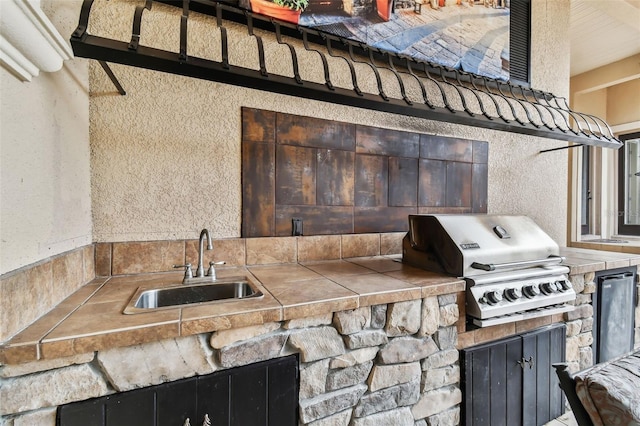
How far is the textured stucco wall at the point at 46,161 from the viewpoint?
808 mm

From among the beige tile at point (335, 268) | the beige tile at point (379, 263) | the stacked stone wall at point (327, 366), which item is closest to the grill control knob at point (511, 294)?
the stacked stone wall at point (327, 366)

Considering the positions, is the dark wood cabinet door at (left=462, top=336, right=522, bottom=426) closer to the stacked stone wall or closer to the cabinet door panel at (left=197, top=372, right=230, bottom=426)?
the stacked stone wall

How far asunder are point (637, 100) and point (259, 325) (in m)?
5.75

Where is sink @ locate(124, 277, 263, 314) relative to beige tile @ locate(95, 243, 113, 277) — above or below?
below

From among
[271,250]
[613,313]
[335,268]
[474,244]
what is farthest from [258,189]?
[613,313]

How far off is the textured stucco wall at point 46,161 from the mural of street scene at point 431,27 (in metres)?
1.35

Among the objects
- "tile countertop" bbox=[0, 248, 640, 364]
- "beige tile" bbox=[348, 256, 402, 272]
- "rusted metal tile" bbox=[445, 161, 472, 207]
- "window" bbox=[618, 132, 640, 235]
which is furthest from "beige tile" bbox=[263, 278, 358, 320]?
"window" bbox=[618, 132, 640, 235]

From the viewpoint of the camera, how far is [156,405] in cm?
89

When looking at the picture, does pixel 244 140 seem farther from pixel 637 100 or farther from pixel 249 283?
pixel 637 100

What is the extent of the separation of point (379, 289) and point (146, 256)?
122cm

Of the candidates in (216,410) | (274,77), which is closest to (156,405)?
(216,410)

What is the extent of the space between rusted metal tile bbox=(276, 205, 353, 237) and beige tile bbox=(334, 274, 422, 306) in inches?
20.4

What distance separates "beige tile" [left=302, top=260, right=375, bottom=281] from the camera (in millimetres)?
1577

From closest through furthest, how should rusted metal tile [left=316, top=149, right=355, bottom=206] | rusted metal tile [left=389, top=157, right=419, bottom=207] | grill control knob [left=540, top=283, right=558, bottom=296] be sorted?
grill control knob [left=540, top=283, right=558, bottom=296] → rusted metal tile [left=316, top=149, right=355, bottom=206] → rusted metal tile [left=389, top=157, right=419, bottom=207]
